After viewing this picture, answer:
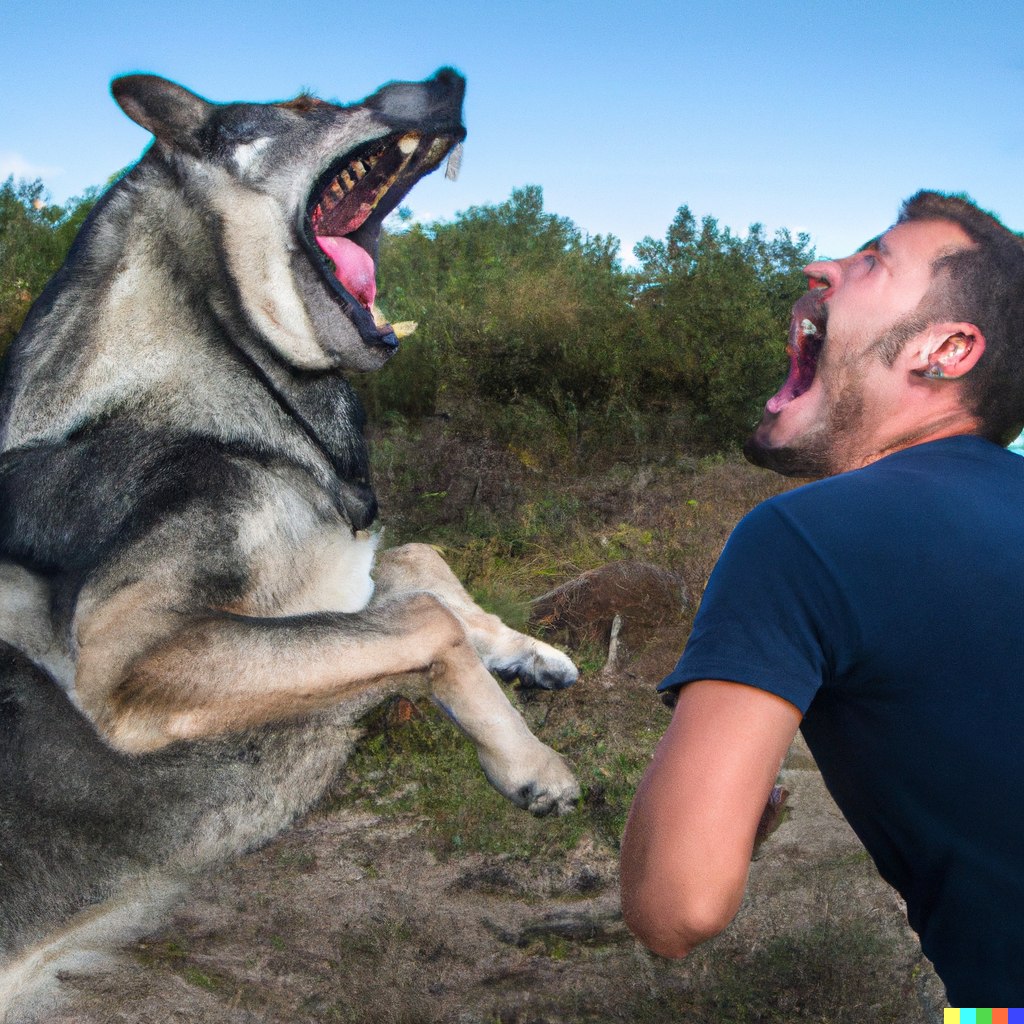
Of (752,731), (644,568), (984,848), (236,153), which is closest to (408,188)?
(236,153)

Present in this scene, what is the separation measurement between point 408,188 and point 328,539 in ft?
4.07

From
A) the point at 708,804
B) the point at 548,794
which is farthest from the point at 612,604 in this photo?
the point at 708,804

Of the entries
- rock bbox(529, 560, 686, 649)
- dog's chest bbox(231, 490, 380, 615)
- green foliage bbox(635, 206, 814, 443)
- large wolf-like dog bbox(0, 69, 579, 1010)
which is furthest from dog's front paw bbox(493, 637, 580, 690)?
green foliage bbox(635, 206, 814, 443)

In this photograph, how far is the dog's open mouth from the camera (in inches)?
100.0

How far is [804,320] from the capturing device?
2.33m

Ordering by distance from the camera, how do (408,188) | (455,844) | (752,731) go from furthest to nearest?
(455,844)
(408,188)
(752,731)

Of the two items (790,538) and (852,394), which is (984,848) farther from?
(852,394)

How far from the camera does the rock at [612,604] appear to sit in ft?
18.3

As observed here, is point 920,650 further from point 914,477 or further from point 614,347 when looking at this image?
point 614,347

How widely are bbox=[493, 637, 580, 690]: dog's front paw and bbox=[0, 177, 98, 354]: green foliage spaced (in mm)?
7492

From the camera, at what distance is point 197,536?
87.4 inches

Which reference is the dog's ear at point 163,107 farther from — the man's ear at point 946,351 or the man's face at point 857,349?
the man's ear at point 946,351

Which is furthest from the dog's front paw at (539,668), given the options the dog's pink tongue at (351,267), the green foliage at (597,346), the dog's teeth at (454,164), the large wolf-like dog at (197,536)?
the green foliage at (597,346)

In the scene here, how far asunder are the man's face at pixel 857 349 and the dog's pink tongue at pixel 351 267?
136 cm
